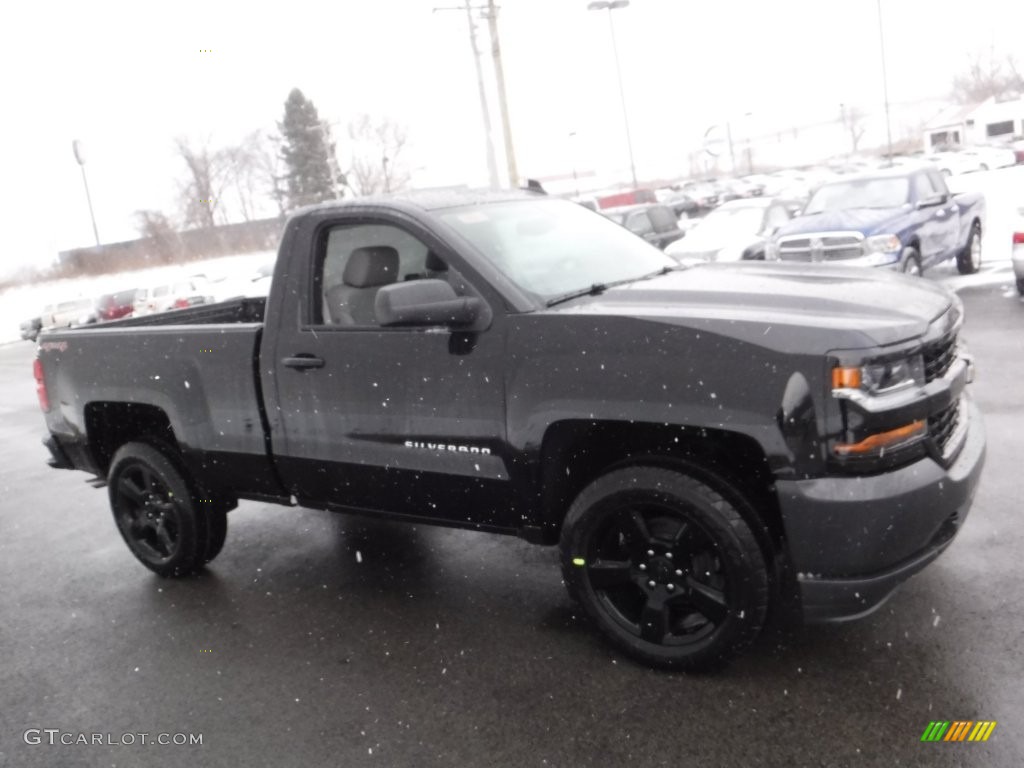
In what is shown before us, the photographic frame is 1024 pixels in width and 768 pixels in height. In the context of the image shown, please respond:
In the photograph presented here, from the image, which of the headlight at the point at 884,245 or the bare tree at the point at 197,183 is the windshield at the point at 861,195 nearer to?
the headlight at the point at 884,245

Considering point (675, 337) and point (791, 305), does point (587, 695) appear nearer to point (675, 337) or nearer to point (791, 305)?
point (675, 337)

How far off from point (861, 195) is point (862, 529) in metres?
11.0

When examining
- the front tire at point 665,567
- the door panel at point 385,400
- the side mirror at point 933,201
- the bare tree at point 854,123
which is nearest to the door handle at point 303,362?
the door panel at point 385,400

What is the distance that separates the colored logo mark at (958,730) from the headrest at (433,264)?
256 cm

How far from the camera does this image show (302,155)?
6444cm

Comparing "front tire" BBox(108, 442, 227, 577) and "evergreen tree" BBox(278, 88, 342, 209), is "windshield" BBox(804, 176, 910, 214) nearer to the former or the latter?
"front tire" BBox(108, 442, 227, 577)

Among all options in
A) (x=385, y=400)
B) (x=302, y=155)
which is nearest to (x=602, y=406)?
(x=385, y=400)

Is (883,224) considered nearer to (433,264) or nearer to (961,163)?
(433,264)

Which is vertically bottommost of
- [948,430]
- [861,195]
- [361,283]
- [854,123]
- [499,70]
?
[948,430]

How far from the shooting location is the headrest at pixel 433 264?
396cm

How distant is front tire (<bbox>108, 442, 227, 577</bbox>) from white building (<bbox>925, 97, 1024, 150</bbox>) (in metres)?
79.6

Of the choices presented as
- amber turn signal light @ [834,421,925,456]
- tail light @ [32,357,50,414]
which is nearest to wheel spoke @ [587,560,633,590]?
amber turn signal light @ [834,421,925,456]

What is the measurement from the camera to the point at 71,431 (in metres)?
5.28

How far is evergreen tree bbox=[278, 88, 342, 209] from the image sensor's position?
6228 centimetres
